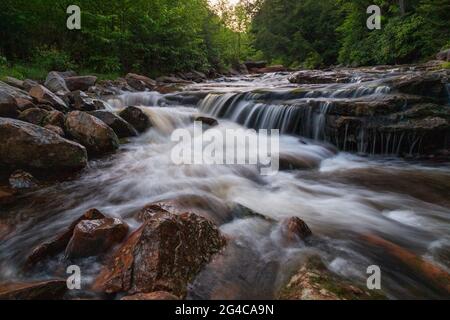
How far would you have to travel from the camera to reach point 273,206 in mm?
4488

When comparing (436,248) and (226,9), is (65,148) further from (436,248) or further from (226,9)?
(226,9)

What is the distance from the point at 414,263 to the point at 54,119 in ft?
19.9

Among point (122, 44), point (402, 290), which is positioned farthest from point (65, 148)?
point (122, 44)

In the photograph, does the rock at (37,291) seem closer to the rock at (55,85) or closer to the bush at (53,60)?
the rock at (55,85)

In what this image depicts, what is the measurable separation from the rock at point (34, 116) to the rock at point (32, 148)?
122 cm

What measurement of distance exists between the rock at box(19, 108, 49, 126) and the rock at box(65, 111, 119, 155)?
0.50 meters

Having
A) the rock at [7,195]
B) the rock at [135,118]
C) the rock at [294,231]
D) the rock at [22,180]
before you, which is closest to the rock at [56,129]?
the rock at [22,180]

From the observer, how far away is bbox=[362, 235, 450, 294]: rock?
2725mm

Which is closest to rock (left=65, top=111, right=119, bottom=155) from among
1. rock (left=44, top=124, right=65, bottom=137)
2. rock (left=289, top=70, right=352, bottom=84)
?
rock (left=44, top=124, right=65, bottom=137)

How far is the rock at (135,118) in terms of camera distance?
305 inches

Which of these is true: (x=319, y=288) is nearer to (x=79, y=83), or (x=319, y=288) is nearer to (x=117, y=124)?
(x=117, y=124)

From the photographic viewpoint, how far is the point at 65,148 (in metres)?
4.98

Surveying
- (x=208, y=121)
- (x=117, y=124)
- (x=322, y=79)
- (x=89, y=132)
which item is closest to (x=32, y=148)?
(x=89, y=132)

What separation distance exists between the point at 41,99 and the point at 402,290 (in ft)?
24.1
